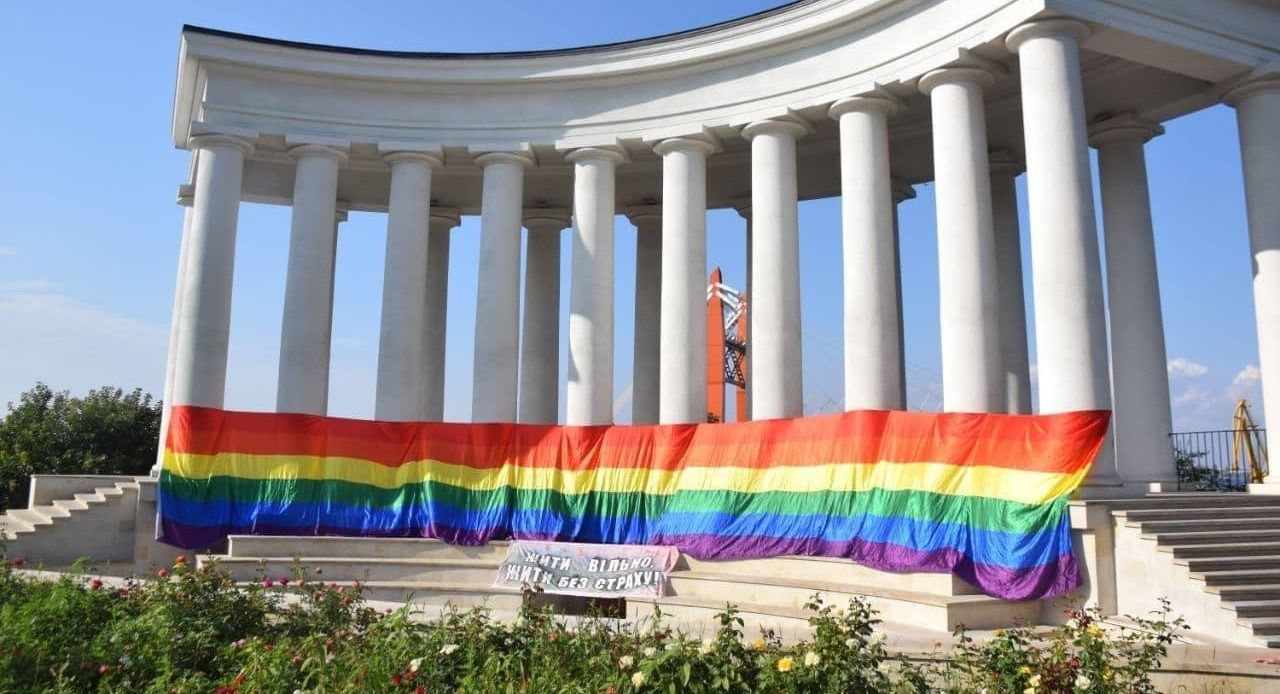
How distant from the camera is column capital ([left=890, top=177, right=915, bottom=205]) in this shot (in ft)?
142

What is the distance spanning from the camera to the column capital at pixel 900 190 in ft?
142

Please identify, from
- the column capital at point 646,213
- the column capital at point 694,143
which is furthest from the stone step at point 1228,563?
the column capital at point 646,213

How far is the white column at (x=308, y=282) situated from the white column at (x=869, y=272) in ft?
68.7

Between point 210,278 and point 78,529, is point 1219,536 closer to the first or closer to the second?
point 210,278

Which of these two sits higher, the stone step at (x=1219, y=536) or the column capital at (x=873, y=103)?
the column capital at (x=873, y=103)

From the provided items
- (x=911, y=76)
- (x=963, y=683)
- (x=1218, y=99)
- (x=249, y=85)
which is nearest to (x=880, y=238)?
(x=911, y=76)

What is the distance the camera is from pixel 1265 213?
29.4 metres

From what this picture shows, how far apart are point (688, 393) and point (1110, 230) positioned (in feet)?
56.1

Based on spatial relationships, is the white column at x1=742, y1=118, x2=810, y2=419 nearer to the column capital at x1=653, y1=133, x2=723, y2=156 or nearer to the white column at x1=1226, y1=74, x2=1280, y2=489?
the column capital at x1=653, y1=133, x2=723, y2=156

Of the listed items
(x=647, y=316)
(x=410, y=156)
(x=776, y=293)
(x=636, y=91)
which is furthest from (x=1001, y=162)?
(x=410, y=156)

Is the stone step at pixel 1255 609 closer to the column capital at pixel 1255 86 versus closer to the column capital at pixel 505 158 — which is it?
the column capital at pixel 1255 86

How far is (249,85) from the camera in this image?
129ft

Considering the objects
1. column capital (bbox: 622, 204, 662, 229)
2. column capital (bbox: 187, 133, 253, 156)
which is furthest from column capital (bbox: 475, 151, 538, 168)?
column capital (bbox: 187, 133, 253, 156)

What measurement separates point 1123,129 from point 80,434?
2366 inches
